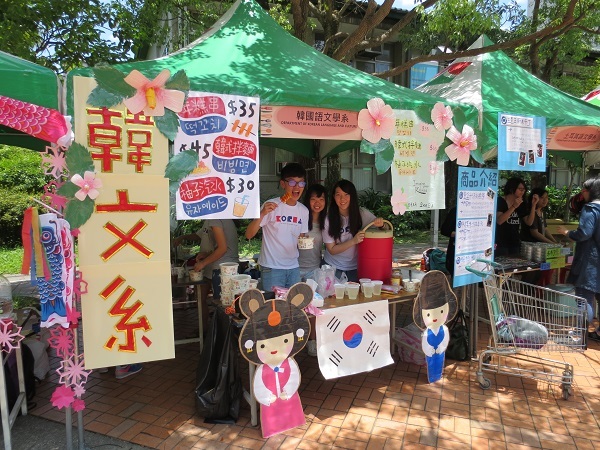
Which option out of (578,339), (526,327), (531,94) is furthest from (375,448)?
(531,94)

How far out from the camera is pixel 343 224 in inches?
163

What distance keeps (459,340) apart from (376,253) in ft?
4.39

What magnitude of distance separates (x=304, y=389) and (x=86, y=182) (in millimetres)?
2463

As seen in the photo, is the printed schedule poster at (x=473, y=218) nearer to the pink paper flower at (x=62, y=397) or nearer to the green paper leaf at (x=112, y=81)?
the green paper leaf at (x=112, y=81)

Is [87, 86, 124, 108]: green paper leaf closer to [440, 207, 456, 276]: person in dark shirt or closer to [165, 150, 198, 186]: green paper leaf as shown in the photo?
[165, 150, 198, 186]: green paper leaf

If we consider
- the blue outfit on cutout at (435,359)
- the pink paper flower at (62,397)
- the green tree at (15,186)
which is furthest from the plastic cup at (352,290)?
the green tree at (15,186)

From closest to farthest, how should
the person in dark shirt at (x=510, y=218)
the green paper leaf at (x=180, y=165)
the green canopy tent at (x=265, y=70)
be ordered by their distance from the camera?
the green paper leaf at (x=180, y=165) → the green canopy tent at (x=265, y=70) → the person in dark shirt at (x=510, y=218)

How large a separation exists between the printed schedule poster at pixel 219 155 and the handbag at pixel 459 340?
2477 mm

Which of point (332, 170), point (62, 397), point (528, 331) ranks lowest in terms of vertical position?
point (62, 397)

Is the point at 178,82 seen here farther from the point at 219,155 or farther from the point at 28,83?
the point at 28,83

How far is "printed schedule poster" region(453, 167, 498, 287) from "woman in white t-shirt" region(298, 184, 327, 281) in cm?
129

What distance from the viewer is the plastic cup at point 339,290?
143 inches

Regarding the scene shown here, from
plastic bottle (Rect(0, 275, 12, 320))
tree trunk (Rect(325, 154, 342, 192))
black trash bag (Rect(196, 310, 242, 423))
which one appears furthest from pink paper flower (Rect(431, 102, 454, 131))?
plastic bottle (Rect(0, 275, 12, 320))

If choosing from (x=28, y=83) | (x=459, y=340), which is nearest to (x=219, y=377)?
(x=28, y=83)
